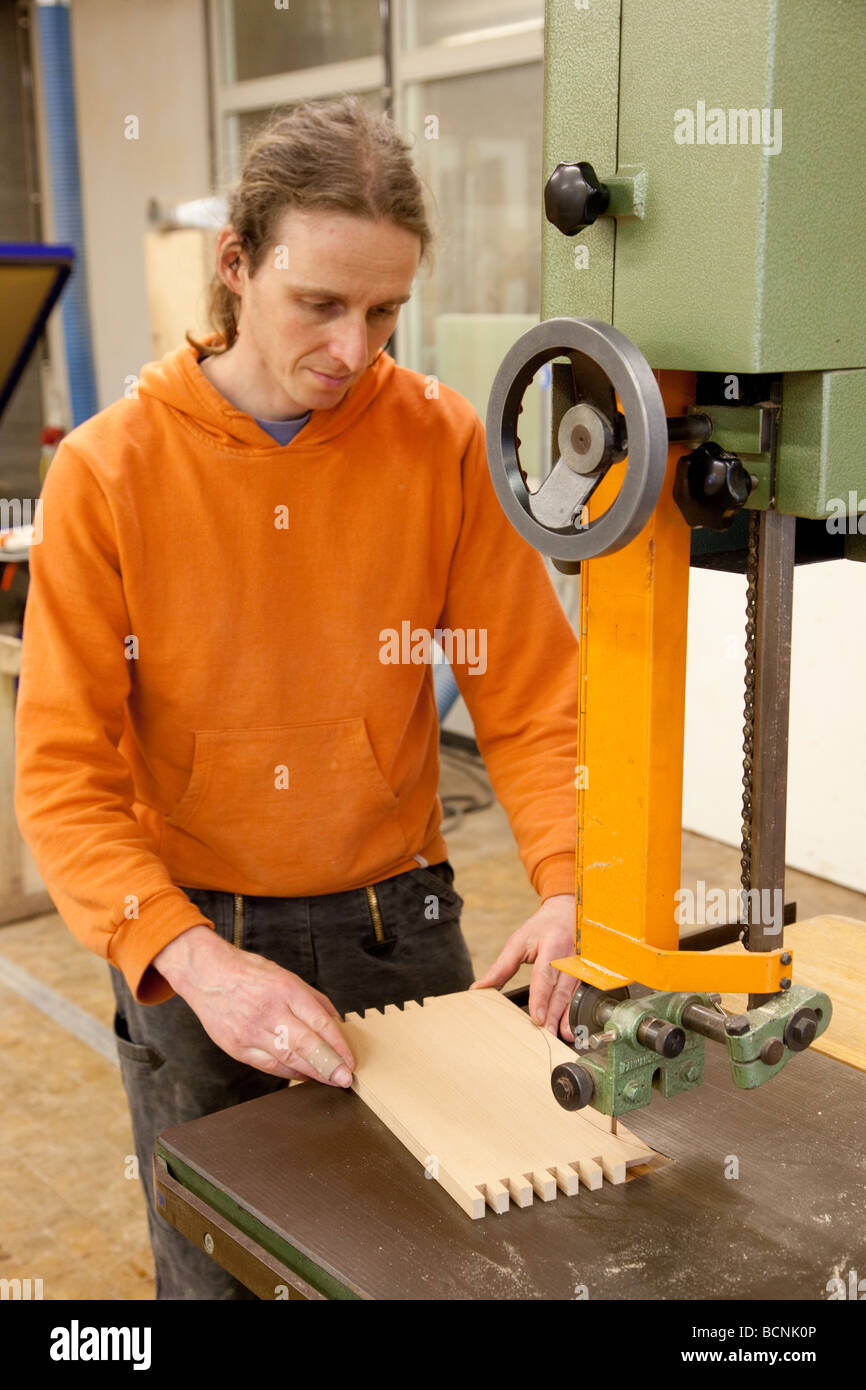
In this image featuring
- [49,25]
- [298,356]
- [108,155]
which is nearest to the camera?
[298,356]

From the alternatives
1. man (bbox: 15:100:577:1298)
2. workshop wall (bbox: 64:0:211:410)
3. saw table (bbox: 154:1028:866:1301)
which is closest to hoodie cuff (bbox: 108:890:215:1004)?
man (bbox: 15:100:577:1298)

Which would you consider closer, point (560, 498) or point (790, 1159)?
point (560, 498)

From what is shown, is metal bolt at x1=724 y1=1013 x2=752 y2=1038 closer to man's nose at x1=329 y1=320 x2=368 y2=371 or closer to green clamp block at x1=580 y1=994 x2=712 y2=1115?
green clamp block at x1=580 y1=994 x2=712 y2=1115

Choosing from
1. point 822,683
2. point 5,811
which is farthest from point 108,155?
point 822,683

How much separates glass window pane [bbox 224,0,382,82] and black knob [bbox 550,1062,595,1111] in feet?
16.0

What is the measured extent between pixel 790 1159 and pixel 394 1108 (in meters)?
0.34

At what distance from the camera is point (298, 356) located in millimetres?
1466

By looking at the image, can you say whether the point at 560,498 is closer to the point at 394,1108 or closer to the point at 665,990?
the point at 665,990

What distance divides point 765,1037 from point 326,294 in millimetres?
861

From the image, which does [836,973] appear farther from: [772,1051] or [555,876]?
[772,1051]

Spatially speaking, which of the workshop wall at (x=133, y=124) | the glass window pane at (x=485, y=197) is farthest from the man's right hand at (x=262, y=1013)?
the workshop wall at (x=133, y=124)

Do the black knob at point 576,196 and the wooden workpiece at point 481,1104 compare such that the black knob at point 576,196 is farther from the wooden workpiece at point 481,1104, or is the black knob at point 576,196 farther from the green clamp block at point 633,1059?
the wooden workpiece at point 481,1104

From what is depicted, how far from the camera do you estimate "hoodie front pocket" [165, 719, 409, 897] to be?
1.55m

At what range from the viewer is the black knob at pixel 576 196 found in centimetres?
92
